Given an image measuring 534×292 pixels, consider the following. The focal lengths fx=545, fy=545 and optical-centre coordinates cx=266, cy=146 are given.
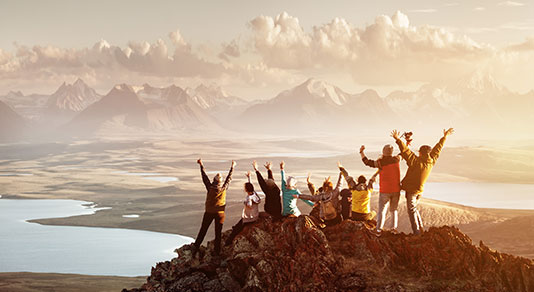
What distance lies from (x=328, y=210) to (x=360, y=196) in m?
1.09

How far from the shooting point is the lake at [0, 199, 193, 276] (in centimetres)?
10431

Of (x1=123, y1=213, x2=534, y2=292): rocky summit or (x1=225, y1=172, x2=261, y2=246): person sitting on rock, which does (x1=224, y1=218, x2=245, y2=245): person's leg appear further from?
(x1=123, y1=213, x2=534, y2=292): rocky summit

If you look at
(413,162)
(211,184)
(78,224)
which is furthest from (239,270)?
(78,224)

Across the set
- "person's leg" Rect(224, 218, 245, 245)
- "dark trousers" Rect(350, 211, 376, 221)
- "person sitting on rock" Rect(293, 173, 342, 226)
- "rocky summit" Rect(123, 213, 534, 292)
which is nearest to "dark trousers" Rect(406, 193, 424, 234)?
"rocky summit" Rect(123, 213, 534, 292)

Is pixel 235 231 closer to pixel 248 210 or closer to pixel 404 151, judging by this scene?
pixel 248 210

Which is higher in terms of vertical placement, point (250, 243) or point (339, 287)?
point (250, 243)

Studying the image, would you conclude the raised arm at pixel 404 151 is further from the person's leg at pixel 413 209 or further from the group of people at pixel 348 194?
the person's leg at pixel 413 209

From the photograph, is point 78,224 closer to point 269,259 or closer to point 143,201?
point 143,201

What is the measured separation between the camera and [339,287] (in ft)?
49.0

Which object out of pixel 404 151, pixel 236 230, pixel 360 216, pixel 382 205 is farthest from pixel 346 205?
pixel 236 230

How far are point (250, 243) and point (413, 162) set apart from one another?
5501 mm

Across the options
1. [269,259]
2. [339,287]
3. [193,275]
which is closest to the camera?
[339,287]

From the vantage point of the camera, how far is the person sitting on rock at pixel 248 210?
652 inches

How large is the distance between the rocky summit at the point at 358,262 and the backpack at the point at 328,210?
43 centimetres
